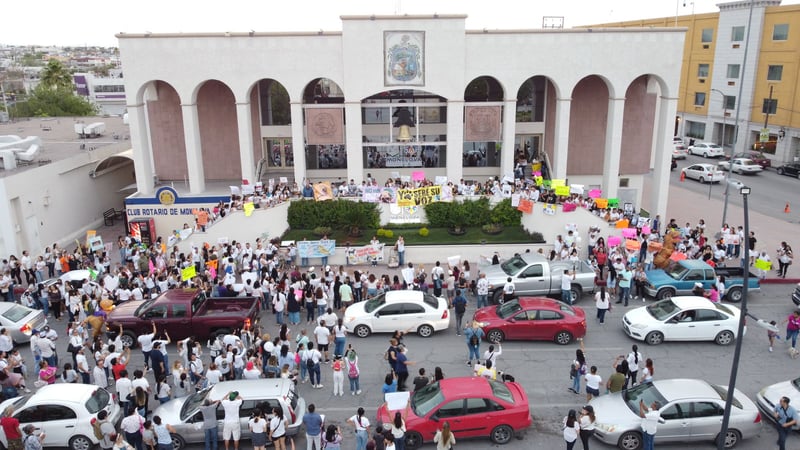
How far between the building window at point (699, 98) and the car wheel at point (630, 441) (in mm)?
53143

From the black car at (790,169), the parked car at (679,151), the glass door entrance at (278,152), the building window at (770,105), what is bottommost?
the black car at (790,169)

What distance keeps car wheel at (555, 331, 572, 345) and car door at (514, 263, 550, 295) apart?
3.20 metres

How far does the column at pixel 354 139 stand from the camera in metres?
31.3

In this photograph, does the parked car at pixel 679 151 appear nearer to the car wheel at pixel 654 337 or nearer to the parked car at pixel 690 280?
the parked car at pixel 690 280

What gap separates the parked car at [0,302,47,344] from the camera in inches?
739

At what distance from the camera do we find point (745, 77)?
5175cm

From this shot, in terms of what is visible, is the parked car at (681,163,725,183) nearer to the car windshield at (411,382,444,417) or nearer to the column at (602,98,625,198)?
the column at (602,98,625,198)

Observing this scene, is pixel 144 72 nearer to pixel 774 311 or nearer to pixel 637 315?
pixel 637 315

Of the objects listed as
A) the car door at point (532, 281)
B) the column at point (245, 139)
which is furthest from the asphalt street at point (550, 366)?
the column at point (245, 139)

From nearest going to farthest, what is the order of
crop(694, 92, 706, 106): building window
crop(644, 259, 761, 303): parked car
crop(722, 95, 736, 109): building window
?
crop(644, 259, 761, 303): parked car, crop(722, 95, 736, 109): building window, crop(694, 92, 706, 106): building window

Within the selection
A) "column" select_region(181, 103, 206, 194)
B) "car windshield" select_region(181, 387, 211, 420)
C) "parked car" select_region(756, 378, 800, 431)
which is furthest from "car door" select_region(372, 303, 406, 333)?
"column" select_region(181, 103, 206, 194)

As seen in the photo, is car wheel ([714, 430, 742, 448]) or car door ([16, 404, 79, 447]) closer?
car door ([16, 404, 79, 447])

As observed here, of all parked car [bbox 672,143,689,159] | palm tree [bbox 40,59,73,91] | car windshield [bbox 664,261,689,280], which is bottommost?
car windshield [bbox 664,261,689,280]

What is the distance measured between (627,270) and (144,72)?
2479cm
